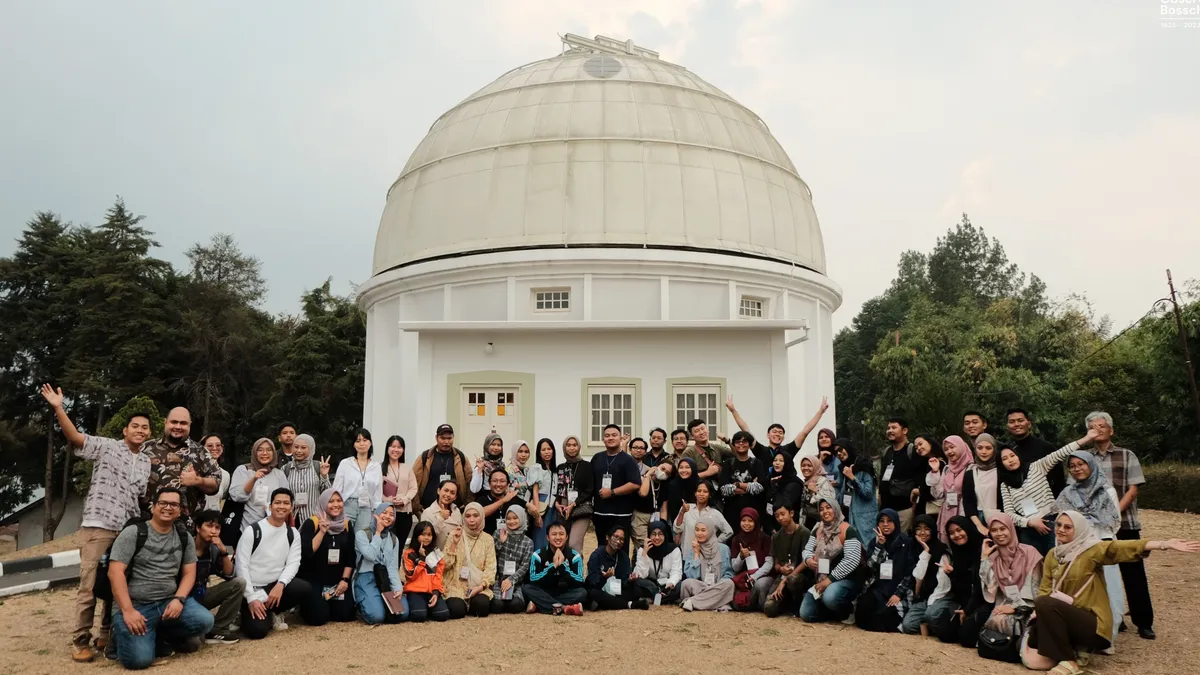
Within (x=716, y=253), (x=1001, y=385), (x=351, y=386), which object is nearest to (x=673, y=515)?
(x=716, y=253)

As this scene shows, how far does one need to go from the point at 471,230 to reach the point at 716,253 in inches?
202

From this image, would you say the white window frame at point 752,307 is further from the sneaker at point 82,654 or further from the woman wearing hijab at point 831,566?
the sneaker at point 82,654

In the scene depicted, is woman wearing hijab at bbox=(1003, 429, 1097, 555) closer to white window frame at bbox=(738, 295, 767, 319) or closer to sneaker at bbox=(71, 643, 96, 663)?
sneaker at bbox=(71, 643, 96, 663)

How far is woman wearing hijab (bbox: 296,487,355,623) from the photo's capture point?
746 centimetres

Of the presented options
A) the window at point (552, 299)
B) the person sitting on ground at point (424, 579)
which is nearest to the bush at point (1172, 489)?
the window at point (552, 299)

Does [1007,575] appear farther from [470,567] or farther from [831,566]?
[470,567]

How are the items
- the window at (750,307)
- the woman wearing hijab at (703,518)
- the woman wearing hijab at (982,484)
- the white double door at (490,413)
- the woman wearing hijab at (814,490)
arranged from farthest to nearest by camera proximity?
1. the window at (750,307)
2. the white double door at (490,413)
3. the woman wearing hijab at (703,518)
4. the woman wearing hijab at (814,490)
5. the woman wearing hijab at (982,484)

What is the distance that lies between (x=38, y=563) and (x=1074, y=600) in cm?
1266

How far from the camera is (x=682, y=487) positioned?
8.87 metres

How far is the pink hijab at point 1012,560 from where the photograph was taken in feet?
21.1

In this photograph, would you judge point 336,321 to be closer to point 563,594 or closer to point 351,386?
point 351,386

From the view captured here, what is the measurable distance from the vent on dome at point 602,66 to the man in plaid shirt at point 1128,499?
48.6 ft

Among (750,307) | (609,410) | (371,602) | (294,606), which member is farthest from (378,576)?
(750,307)

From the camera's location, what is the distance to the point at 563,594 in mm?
8172
